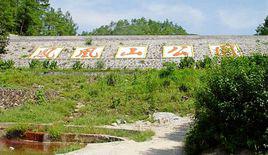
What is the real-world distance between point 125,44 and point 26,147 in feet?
57.2

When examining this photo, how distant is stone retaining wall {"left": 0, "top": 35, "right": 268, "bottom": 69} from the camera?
85.6 feet

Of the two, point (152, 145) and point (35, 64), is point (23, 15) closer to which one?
point (35, 64)

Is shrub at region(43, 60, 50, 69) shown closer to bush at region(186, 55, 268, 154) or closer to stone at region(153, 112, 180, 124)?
stone at region(153, 112, 180, 124)

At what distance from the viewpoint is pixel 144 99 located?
18.3 metres

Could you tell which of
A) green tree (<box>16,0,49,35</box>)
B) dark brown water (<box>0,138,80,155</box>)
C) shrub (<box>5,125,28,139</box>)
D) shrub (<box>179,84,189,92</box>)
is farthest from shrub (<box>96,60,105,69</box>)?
green tree (<box>16,0,49,35</box>)

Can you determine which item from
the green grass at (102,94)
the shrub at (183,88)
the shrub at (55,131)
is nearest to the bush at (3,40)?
the green grass at (102,94)

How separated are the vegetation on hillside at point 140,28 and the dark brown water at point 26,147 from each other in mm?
64219

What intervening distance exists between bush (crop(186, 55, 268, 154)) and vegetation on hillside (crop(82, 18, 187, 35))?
67.1 m

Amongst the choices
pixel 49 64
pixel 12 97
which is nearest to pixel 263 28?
pixel 49 64

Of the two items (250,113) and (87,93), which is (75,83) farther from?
(250,113)

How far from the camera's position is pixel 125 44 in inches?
1147

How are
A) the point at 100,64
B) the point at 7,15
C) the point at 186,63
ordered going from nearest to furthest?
the point at 186,63 → the point at 100,64 → the point at 7,15

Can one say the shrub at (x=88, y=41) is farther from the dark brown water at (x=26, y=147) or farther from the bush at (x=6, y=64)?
the dark brown water at (x=26, y=147)

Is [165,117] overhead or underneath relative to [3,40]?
underneath
